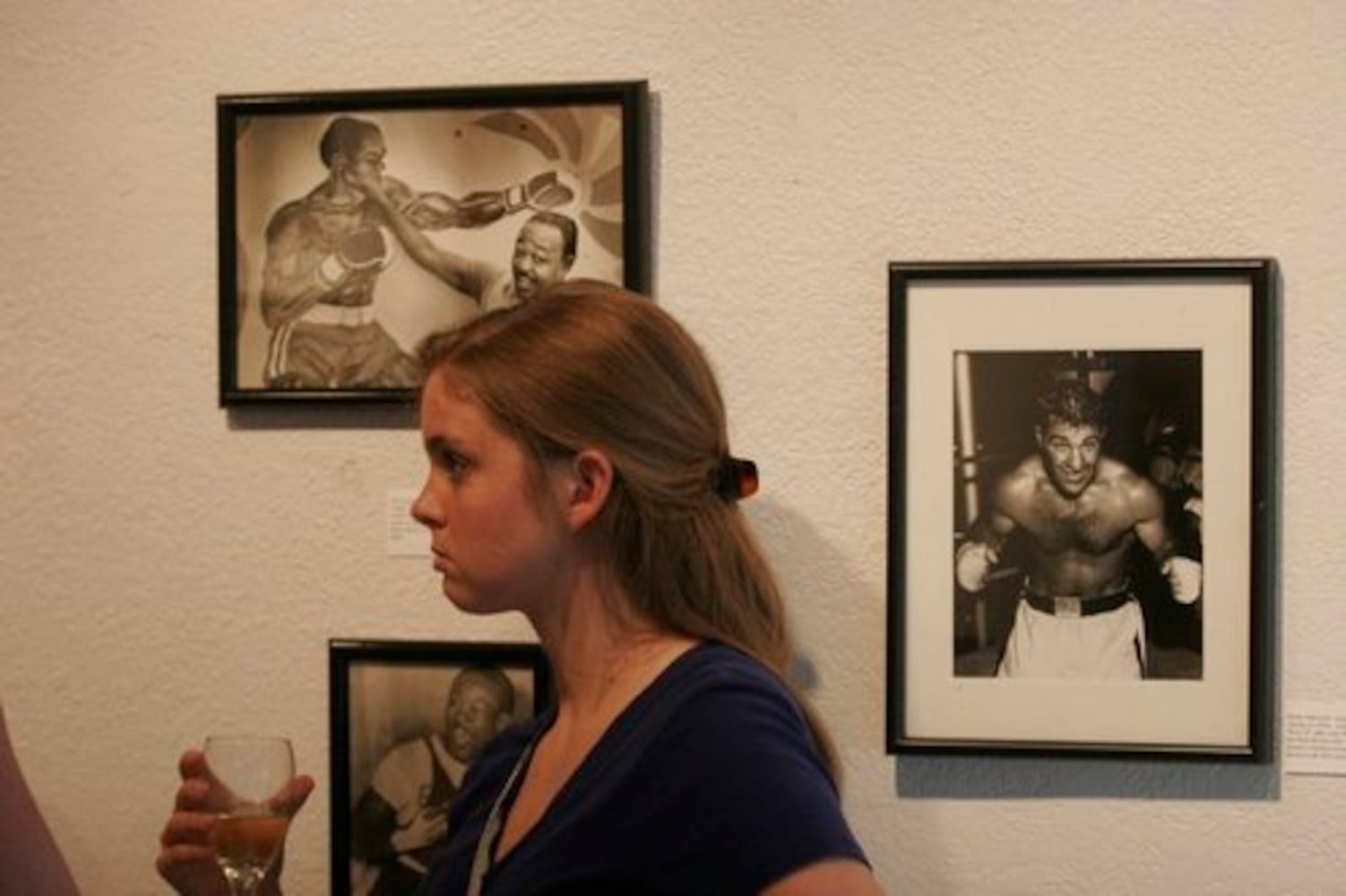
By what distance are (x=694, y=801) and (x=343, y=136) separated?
1119 mm

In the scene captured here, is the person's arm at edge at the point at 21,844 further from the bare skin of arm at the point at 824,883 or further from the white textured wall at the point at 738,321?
the white textured wall at the point at 738,321

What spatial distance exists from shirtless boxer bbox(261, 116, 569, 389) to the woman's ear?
0.63 m

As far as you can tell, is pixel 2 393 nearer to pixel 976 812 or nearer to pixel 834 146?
pixel 834 146

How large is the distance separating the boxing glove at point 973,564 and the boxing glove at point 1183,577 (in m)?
0.19

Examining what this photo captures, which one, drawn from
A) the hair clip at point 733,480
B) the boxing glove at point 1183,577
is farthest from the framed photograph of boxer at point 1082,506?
the hair clip at point 733,480

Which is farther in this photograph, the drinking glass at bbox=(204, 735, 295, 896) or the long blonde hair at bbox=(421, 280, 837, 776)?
A: the drinking glass at bbox=(204, 735, 295, 896)

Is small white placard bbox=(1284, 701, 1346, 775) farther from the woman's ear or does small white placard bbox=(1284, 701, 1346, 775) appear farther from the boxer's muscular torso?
the woman's ear

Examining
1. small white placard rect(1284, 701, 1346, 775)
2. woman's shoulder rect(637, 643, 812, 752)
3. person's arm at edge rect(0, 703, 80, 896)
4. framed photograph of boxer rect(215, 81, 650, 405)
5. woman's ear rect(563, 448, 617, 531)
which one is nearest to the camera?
person's arm at edge rect(0, 703, 80, 896)

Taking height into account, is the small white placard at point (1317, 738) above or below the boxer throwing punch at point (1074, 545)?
below

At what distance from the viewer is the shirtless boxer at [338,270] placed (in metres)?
2.36

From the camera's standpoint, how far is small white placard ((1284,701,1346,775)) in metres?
2.20

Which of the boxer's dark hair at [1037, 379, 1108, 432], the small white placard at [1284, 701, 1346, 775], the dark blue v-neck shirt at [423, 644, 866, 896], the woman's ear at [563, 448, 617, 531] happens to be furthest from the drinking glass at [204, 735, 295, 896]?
the small white placard at [1284, 701, 1346, 775]

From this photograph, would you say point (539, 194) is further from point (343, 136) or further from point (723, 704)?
point (723, 704)

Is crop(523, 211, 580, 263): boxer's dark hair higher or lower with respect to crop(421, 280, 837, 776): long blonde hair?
higher
